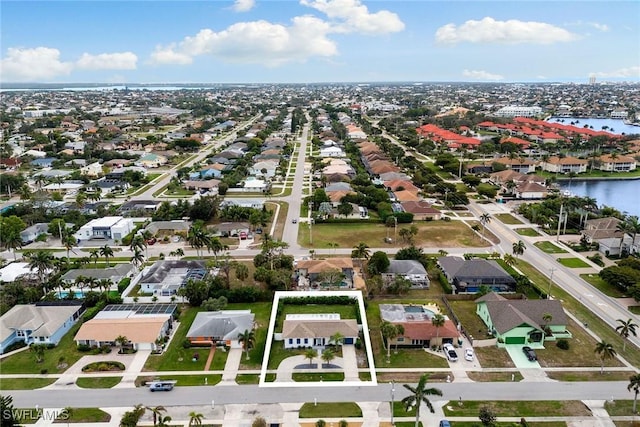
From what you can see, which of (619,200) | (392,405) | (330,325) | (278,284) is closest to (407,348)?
(330,325)

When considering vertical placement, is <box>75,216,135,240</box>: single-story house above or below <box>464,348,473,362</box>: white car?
above

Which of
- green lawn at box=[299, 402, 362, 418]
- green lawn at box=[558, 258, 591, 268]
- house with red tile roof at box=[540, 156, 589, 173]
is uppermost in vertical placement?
house with red tile roof at box=[540, 156, 589, 173]

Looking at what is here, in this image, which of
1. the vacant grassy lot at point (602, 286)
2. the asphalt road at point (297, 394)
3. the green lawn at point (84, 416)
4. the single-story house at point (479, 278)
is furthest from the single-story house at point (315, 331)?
the vacant grassy lot at point (602, 286)

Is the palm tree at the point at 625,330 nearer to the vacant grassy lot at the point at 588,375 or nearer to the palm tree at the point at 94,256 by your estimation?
the vacant grassy lot at the point at 588,375

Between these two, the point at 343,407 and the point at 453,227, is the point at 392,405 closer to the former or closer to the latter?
the point at 343,407

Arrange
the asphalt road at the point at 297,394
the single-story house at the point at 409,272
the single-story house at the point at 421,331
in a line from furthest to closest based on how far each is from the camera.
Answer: the single-story house at the point at 409,272, the single-story house at the point at 421,331, the asphalt road at the point at 297,394

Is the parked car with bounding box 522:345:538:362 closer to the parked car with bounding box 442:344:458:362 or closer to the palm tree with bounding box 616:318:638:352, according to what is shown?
the parked car with bounding box 442:344:458:362

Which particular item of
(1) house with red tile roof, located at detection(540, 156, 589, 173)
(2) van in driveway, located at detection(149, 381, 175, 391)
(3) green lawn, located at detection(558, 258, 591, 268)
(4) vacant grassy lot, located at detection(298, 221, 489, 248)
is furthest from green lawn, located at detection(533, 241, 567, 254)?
(1) house with red tile roof, located at detection(540, 156, 589, 173)

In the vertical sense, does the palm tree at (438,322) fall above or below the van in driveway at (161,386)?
above
